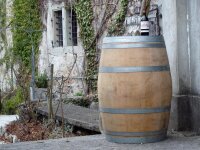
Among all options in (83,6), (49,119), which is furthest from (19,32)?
(49,119)

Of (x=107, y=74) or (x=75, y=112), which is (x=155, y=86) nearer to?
(x=107, y=74)

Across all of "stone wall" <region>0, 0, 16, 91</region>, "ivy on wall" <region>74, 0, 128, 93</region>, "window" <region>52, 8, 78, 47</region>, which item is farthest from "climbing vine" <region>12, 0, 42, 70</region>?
"ivy on wall" <region>74, 0, 128, 93</region>

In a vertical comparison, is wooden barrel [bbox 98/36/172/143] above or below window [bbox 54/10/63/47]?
below

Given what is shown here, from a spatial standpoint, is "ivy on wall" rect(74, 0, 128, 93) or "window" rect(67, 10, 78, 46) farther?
"window" rect(67, 10, 78, 46)

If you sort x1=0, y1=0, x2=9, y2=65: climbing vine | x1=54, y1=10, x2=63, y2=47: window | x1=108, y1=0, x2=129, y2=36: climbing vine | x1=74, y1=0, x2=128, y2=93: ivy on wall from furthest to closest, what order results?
x1=0, y1=0, x2=9, y2=65: climbing vine < x1=54, y1=10, x2=63, y2=47: window < x1=74, y1=0, x2=128, y2=93: ivy on wall < x1=108, y1=0, x2=129, y2=36: climbing vine

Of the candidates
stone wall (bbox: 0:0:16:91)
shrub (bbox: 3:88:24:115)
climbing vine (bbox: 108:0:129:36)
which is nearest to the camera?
climbing vine (bbox: 108:0:129:36)

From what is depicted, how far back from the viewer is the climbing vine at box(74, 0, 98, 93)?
10.6m

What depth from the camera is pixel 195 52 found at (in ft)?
14.8

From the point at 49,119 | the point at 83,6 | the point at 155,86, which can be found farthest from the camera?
the point at 83,6

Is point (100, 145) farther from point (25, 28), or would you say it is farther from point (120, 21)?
point (25, 28)

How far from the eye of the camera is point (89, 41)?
10641mm

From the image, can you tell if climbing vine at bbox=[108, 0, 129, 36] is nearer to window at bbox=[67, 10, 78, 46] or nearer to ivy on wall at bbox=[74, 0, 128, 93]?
ivy on wall at bbox=[74, 0, 128, 93]

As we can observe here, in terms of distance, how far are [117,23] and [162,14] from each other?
467cm

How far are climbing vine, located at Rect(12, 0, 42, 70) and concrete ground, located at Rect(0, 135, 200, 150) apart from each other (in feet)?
27.9
